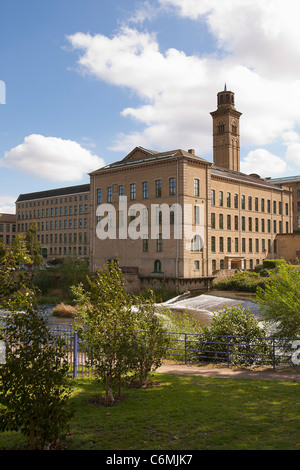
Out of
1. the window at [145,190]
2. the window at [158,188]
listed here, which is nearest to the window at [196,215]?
the window at [158,188]

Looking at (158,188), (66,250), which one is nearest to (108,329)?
(158,188)

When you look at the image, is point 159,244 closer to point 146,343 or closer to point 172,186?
point 172,186

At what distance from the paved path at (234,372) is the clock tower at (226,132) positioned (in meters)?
69.4

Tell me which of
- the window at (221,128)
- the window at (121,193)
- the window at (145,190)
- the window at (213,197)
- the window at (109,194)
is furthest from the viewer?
the window at (221,128)

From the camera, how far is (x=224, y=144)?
82062 mm

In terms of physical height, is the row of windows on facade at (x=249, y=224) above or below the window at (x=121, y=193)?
below

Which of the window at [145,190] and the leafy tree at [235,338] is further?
the window at [145,190]

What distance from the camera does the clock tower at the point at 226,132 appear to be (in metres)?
81.2

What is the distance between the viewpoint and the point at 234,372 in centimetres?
1497

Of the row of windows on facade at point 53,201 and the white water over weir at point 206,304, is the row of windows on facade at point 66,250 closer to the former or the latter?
the row of windows on facade at point 53,201

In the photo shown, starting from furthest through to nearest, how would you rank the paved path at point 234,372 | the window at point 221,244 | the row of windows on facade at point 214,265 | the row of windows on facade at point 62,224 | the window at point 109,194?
the row of windows on facade at point 62,224, the window at point 109,194, the window at point 221,244, the row of windows on facade at point 214,265, the paved path at point 234,372

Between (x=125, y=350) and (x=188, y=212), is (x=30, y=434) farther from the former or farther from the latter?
(x=188, y=212)

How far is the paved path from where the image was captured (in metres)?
14.0

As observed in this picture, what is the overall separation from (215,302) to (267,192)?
32.8 metres
